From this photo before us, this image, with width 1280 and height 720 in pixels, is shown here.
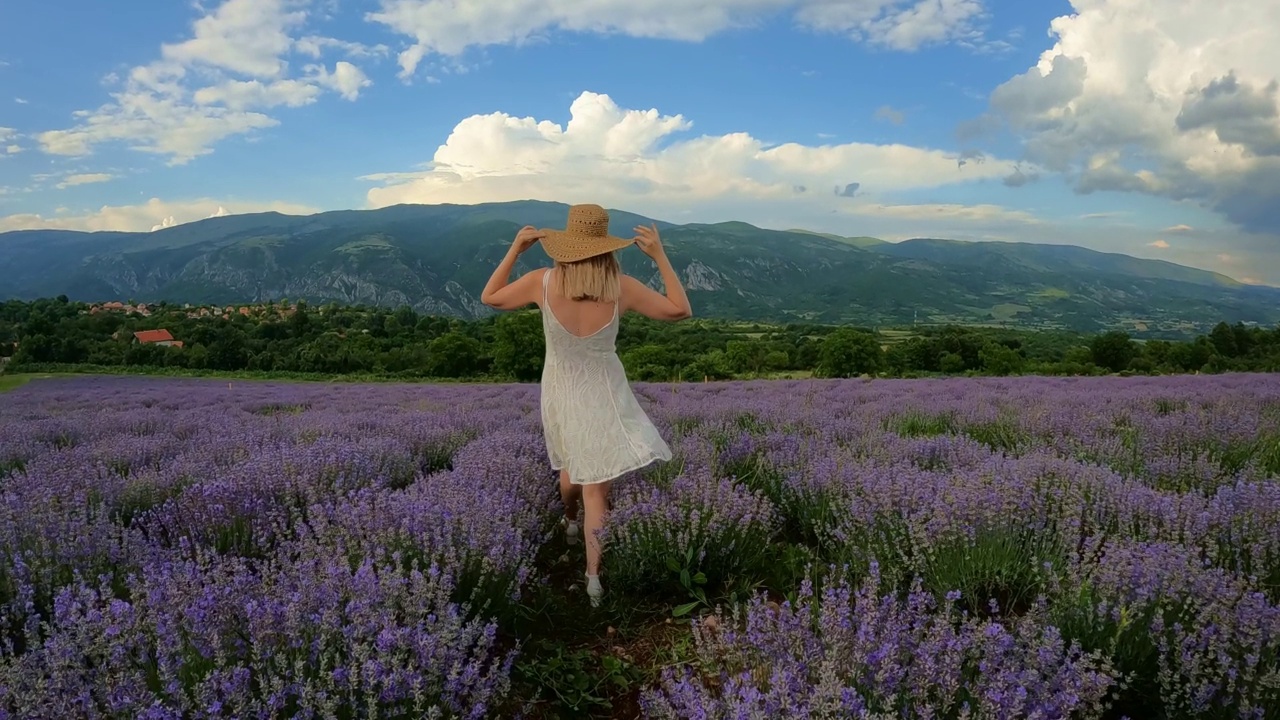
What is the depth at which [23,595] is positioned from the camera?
2.12 meters

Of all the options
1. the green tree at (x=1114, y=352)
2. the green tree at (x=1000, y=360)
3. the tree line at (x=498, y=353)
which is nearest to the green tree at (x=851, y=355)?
the tree line at (x=498, y=353)

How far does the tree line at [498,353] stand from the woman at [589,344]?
76.4 feet

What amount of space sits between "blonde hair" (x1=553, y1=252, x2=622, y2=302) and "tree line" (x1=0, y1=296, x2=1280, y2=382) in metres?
23.4

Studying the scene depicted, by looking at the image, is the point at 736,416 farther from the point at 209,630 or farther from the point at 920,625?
the point at 209,630

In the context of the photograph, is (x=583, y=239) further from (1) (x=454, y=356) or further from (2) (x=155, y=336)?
(2) (x=155, y=336)

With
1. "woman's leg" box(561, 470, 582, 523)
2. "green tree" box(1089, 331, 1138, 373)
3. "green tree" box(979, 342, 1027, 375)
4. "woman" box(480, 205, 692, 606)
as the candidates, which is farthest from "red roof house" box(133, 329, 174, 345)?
"green tree" box(1089, 331, 1138, 373)

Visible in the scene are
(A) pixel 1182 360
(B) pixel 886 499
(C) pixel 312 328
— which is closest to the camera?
(B) pixel 886 499

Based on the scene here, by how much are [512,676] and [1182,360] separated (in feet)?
113

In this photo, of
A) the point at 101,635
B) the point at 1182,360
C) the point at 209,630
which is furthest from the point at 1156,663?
the point at 1182,360

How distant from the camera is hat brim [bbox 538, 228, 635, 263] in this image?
124 inches

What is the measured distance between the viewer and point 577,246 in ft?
10.6

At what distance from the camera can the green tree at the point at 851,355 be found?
33531mm

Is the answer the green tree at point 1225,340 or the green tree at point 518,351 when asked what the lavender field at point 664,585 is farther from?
the green tree at point 1225,340

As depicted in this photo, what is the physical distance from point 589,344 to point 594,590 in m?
1.14
